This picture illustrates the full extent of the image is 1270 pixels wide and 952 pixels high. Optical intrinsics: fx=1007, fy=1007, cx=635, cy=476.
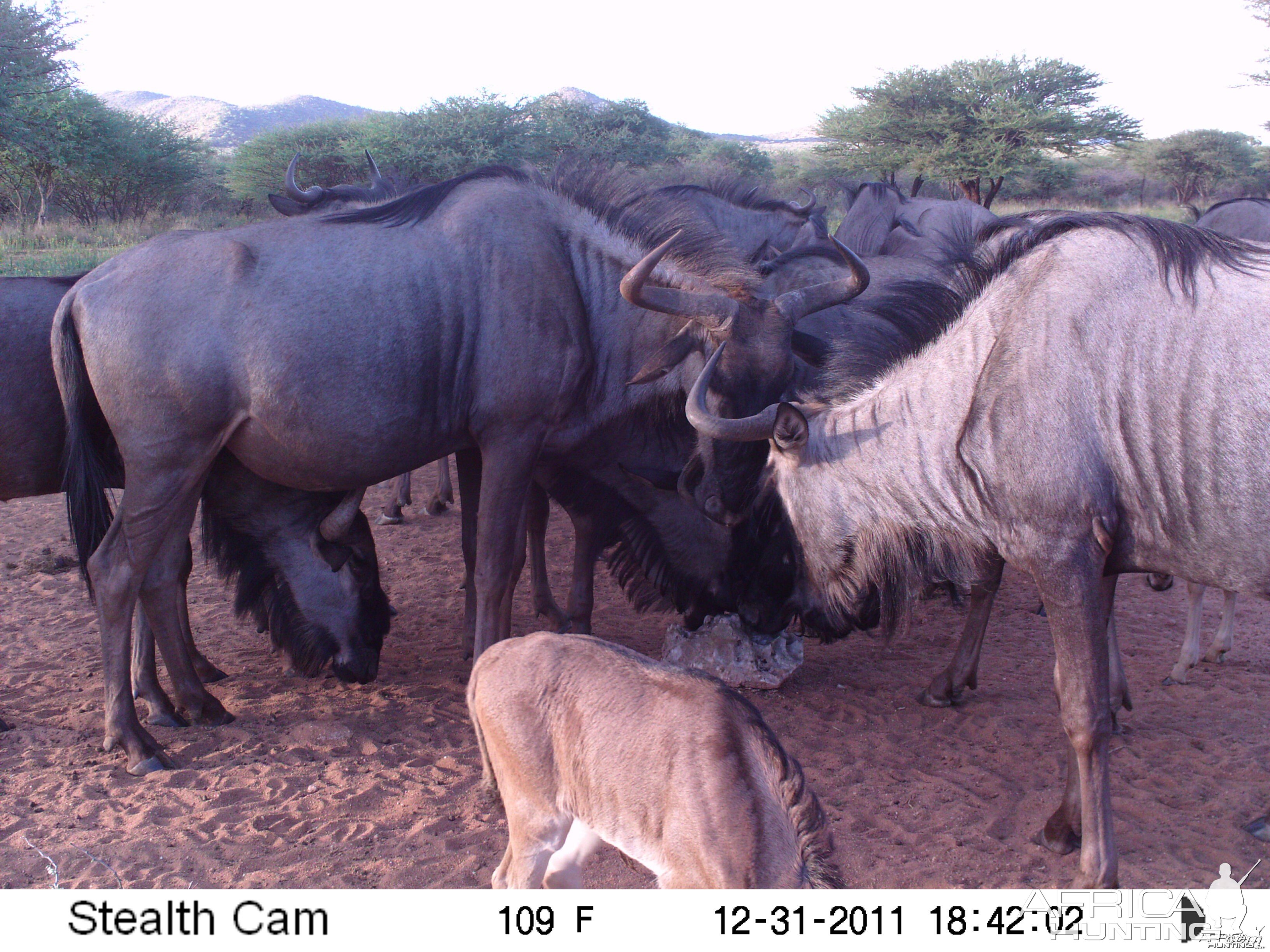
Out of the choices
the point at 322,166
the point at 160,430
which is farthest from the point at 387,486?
the point at 322,166

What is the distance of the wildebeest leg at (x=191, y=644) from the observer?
16.9 ft

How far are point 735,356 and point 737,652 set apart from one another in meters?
1.60

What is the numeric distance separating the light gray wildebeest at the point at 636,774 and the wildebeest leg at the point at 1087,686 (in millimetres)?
1232

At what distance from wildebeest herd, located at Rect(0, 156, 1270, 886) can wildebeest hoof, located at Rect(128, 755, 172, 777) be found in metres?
0.01

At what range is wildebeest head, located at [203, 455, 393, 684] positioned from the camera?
5266mm

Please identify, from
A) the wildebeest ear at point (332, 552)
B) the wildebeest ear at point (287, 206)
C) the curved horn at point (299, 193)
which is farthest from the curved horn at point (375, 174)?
the wildebeest ear at point (332, 552)

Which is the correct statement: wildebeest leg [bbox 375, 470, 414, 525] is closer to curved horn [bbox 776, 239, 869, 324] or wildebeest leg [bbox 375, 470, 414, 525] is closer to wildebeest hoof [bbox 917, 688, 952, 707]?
curved horn [bbox 776, 239, 869, 324]

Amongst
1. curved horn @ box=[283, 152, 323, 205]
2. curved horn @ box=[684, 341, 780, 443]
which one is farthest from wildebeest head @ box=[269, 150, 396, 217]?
curved horn @ box=[684, 341, 780, 443]

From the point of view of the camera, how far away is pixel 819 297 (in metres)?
5.13

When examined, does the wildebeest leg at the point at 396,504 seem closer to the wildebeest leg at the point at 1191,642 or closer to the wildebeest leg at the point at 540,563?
the wildebeest leg at the point at 540,563

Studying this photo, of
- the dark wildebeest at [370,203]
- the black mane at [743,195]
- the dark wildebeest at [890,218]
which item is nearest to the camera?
the dark wildebeest at [370,203]

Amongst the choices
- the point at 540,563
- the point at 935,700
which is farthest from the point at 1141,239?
the point at 540,563
